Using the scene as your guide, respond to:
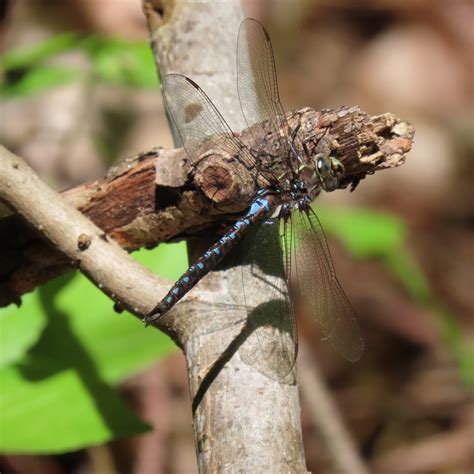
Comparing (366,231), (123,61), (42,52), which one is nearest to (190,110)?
(42,52)

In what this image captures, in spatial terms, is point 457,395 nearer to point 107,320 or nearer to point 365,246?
point 365,246

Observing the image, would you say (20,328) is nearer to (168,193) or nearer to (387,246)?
(168,193)

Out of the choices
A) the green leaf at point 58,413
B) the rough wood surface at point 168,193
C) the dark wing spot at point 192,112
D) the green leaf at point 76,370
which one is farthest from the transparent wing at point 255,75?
the green leaf at point 58,413

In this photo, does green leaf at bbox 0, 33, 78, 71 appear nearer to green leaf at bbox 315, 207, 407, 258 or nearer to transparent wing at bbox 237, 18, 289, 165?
transparent wing at bbox 237, 18, 289, 165

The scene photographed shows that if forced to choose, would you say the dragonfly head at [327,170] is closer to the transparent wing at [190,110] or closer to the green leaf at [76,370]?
the transparent wing at [190,110]

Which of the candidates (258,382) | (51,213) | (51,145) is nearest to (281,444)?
(258,382)

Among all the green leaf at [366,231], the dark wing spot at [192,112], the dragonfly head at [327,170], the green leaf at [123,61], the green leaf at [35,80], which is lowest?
the dragonfly head at [327,170]

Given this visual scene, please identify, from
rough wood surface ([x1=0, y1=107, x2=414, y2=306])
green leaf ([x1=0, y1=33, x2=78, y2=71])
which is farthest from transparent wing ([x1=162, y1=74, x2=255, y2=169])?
green leaf ([x1=0, y1=33, x2=78, y2=71])
